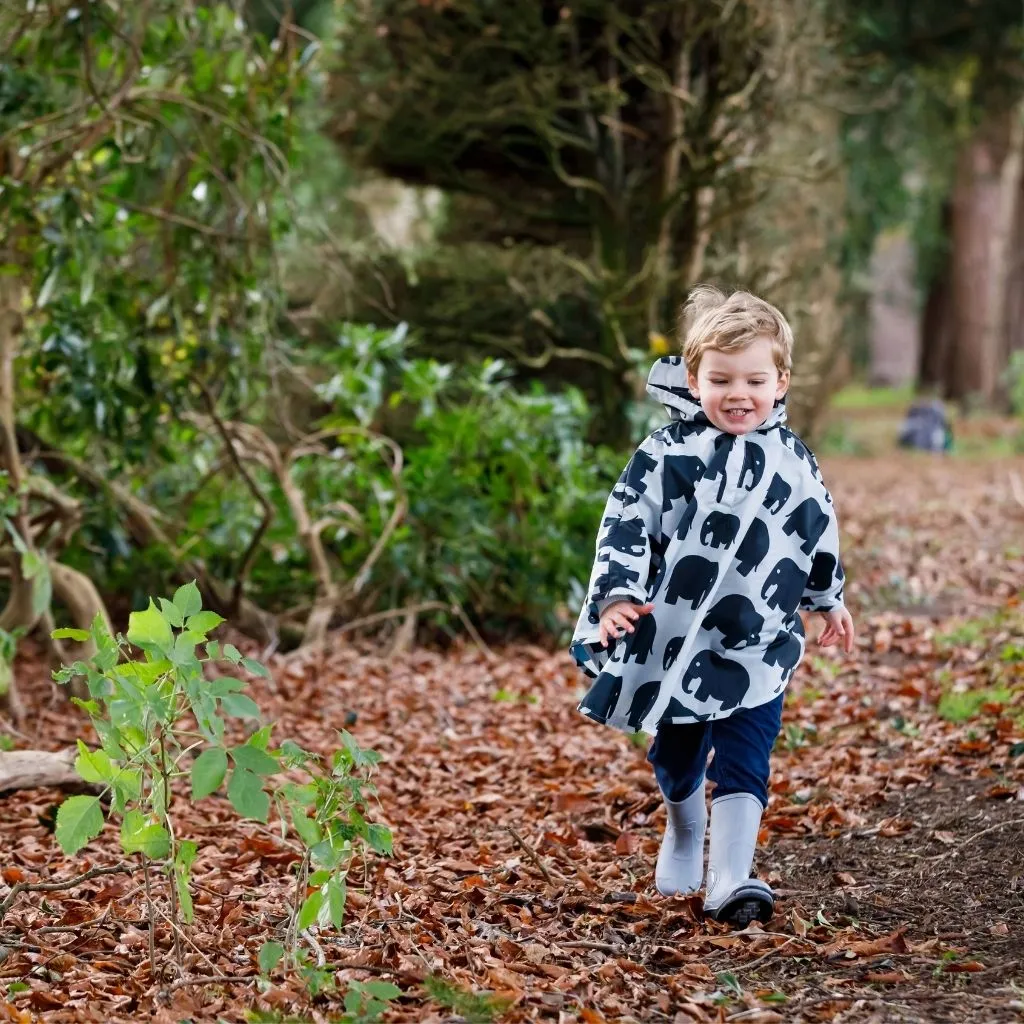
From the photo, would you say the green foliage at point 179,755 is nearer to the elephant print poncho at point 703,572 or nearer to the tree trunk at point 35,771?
the elephant print poncho at point 703,572

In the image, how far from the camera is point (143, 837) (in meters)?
2.50

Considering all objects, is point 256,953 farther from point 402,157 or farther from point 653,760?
point 402,157

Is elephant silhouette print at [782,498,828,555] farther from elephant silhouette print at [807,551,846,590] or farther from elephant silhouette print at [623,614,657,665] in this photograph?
elephant silhouette print at [623,614,657,665]

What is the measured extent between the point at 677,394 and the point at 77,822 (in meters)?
1.65

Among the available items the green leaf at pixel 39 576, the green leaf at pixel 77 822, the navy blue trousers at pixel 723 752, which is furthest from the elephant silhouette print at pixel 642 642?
the green leaf at pixel 39 576

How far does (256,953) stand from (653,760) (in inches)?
41.0

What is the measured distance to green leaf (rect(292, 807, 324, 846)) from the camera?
245 cm

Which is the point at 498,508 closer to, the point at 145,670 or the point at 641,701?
the point at 641,701

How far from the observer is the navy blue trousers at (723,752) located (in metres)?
3.11

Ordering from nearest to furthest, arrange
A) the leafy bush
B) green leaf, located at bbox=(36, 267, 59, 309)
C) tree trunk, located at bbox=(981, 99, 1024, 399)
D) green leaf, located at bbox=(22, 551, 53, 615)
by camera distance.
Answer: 1. green leaf, located at bbox=(22, 551, 53, 615)
2. green leaf, located at bbox=(36, 267, 59, 309)
3. the leafy bush
4. tree trunk, located at bbox=(981, 99, 1024, 399)

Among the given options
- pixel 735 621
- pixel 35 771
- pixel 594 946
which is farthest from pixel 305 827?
pixel 35 771

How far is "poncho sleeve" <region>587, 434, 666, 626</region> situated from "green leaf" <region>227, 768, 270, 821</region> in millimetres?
1006

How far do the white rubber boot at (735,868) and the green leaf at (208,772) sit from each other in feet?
4.17

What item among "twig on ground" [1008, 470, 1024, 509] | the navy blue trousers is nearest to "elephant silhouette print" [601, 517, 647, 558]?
the navy blue trousers
